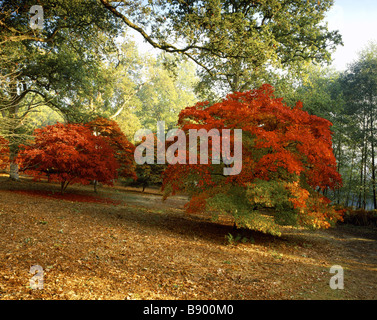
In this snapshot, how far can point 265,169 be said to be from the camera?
7078 mm

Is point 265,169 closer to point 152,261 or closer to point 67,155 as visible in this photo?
point 152,261

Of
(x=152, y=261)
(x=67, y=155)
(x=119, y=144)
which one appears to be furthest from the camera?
(x=119, y=144)

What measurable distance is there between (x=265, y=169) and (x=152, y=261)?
398 centimetres

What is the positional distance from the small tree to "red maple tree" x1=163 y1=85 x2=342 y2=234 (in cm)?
481

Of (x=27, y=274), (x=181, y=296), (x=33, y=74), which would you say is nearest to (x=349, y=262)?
(x=181, y=296)

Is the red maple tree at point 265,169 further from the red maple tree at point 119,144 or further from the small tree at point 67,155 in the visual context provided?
the red maple tree at point 119,144

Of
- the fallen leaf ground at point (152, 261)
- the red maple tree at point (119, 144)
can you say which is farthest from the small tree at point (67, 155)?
the red maple tree at point (119, 144)

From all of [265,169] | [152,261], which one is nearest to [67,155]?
[152,261]

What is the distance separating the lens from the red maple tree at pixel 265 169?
6.74 meters

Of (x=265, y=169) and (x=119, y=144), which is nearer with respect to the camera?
(x=265, y=169)

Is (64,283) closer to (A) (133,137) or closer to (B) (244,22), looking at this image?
(B) (244,22)

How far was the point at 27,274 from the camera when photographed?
363 cm

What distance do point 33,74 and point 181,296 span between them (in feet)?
44.3

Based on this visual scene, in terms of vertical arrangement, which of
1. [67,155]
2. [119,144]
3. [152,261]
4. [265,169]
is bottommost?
[152,261]
